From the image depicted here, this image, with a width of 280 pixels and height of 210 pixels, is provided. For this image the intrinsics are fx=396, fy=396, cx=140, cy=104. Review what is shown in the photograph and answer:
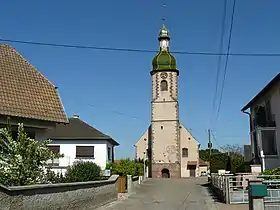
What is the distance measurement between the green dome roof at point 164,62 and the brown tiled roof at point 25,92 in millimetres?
42838

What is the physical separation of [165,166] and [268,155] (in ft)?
101

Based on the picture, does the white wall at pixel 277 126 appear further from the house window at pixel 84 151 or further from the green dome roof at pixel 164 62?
the green dome roof at pixel 164 62

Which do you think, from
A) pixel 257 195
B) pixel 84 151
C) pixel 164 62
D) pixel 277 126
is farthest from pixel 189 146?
pixel 257 195

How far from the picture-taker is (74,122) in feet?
150

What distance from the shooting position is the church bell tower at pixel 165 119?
58.1 meters

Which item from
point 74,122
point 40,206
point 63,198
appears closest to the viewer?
point 40,206

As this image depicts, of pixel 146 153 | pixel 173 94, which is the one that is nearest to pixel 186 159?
pixel 146 153

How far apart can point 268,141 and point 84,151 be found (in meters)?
19.4

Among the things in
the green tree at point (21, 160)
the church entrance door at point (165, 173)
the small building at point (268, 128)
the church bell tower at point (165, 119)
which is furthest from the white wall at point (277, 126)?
the church entrance door at point (165, 173)

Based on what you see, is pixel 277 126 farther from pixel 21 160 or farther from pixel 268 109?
pixel 21 160

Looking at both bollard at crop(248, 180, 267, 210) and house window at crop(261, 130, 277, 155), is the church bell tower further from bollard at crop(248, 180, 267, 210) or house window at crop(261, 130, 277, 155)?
bollard at crop(248, 180, 267, 210)

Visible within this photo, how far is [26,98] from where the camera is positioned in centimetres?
1803

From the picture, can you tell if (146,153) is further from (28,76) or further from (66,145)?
(28,76)

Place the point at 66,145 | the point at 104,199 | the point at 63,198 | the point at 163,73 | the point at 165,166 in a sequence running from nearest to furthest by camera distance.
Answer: the point at 63,198 < the point at 104,199 < the point at 66,145 < the point at 165,166 < the point at 163,73
